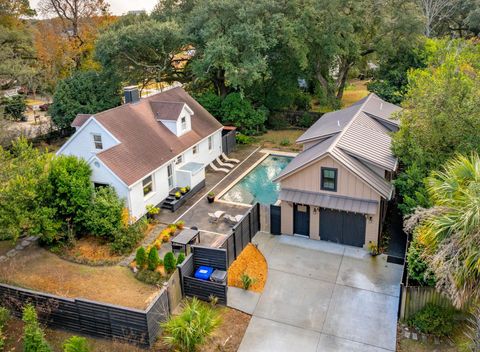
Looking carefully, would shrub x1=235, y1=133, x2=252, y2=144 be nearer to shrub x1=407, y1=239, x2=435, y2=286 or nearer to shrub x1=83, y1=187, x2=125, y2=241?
shrub x1=83, y1=187, x2=125, y2=241

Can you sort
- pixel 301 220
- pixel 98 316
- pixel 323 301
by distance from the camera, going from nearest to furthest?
pixel 98 316 < pixel 323 301 < pixel 301 220

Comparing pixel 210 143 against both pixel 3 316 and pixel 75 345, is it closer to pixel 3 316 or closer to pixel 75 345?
pixel 3 316

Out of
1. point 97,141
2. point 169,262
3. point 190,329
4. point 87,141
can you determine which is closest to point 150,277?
point 169,262

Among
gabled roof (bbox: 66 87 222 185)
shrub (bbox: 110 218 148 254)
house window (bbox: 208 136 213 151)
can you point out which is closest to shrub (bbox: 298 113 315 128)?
house window (bbox: 208 136 213 151)

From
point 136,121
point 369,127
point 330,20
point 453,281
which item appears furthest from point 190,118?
point 453,281

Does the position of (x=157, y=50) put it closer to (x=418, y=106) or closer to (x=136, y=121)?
(x=136, y=121)

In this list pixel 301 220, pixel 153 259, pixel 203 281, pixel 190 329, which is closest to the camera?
pixel 190 329
